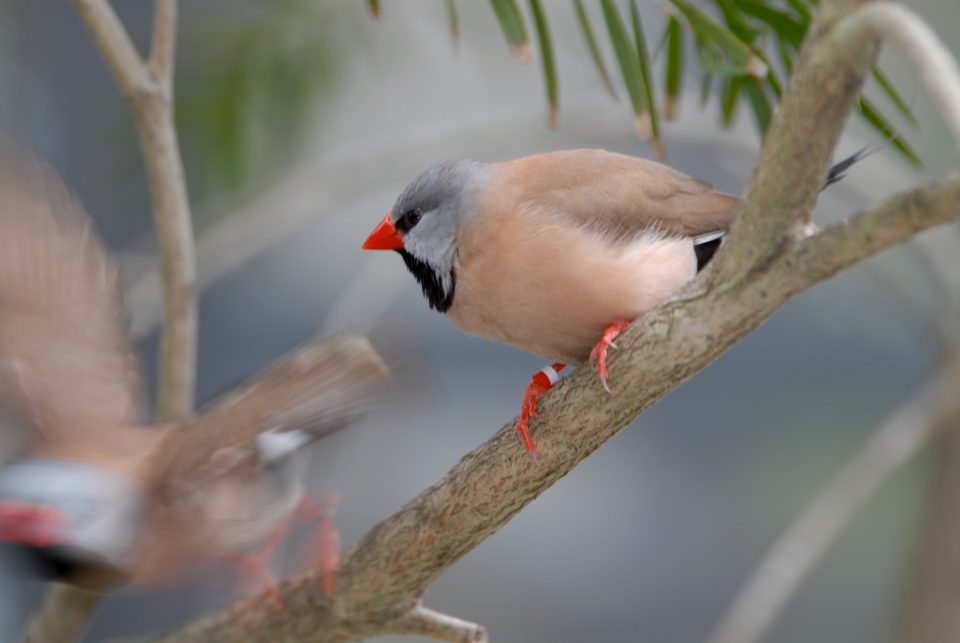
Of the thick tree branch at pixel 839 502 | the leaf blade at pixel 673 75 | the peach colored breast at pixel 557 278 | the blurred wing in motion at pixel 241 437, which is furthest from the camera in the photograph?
the thick tree branch at pixel 839 502

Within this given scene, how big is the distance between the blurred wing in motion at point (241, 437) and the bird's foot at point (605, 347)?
29 centimetres

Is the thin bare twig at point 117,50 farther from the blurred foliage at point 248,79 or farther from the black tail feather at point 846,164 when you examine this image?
the black tail feather at point 846,164

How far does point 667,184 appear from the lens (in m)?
1.35

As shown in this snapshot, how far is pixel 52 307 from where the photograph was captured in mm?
1576

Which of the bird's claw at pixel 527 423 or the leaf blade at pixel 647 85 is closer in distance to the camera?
the bird's claw at pixel 527 423

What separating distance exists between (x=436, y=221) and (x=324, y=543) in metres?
0.48

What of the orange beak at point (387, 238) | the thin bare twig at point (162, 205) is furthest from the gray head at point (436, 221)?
the thin bare twig at point (162, 205)

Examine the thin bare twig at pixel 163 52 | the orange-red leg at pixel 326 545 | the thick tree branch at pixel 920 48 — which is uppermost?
the thin bare twig at pixel 163 52

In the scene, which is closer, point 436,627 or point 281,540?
point 436,627

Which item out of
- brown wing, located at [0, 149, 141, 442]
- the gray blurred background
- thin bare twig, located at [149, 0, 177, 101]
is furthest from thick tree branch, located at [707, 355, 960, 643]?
thin bare twig, located at [149, 0, 177, 101]

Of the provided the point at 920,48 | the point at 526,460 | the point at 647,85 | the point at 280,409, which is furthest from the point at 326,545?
the point at 920,48

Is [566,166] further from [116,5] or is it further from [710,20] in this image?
[116,5]

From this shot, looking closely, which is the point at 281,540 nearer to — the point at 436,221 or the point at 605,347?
the point at 436,221

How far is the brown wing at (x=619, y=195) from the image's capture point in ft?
4.29
